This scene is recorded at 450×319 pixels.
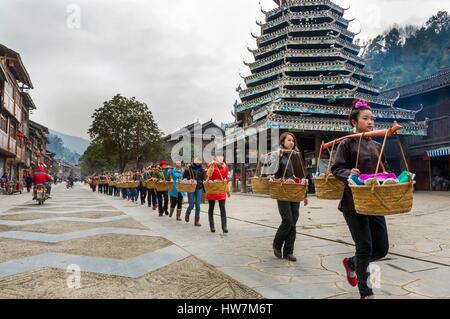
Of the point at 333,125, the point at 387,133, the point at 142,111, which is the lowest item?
the point at 387,133

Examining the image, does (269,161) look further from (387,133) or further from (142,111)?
(142,111)

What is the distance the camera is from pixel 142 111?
32.5 meters

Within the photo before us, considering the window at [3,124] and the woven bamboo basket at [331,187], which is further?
the window at [3,124]

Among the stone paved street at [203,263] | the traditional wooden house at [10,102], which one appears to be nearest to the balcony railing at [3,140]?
the traditional wooden house at [10,102]

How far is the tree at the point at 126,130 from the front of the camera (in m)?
31.6

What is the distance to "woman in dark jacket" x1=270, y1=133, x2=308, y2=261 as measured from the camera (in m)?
4.67

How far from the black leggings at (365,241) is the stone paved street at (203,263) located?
1.01 ft

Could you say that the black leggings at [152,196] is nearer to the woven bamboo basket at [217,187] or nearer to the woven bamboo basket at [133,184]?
the woven bamboo basket at [133,184]

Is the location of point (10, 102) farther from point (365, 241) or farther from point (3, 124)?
point (365, 241)

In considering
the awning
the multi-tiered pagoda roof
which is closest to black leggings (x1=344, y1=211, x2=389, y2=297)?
the multi-tiered pagoda roof

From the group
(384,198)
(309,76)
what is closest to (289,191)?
(384,198)

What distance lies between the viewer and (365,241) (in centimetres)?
300
